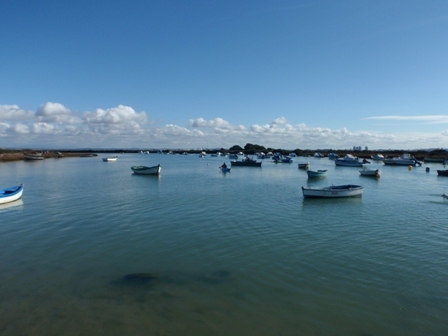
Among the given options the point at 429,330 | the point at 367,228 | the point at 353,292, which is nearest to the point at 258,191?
the point at 367,228

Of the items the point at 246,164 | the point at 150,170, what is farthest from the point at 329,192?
the point at 246,164

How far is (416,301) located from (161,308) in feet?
26.6

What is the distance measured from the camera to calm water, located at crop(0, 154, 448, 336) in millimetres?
8969

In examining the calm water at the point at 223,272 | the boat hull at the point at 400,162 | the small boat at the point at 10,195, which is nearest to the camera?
the calm water at the point at 223,272

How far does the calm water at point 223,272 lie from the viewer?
353 inches

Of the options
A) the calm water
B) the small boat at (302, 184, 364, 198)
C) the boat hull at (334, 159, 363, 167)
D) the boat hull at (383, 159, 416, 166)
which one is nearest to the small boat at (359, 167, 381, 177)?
the small boat at (302, 184, 364, 198)

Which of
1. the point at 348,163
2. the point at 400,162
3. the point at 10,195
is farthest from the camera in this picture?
the point at 400,162

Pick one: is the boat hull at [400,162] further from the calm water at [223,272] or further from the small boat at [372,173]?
the calm water at [223,272]

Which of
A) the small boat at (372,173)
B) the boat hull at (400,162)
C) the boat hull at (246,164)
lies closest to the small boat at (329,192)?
the small boat at (372,173)

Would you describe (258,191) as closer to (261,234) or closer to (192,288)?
(261,234)

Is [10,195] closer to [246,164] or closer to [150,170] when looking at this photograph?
[150,170]

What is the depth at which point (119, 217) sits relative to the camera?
21.4 metres

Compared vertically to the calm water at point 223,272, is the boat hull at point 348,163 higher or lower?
higher

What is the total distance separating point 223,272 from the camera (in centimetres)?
1225
